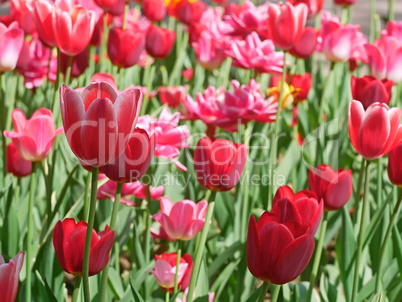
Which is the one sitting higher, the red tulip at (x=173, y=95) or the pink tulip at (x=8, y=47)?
the pink tulip at (x=8, y=47)

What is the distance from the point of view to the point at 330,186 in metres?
0.99

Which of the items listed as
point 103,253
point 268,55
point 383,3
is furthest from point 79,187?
point 383,3

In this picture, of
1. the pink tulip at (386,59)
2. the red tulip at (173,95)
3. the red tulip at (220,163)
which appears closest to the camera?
the red tulip at (220,163)

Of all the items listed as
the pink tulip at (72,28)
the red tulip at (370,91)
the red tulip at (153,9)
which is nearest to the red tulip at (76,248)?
the pink tulip at (72,28)

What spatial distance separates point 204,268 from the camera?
3.75ft

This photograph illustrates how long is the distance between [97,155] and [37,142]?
38cm

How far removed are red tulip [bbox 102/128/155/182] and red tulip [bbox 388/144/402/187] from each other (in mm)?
416

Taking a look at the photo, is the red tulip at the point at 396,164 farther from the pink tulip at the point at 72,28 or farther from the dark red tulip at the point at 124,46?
the dark red tulip at the point at 124,46

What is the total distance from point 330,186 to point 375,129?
13 centimetres

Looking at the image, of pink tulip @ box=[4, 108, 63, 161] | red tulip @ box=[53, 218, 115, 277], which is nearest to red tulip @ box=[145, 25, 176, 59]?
pink tulip @ box=[4, 108, 63, 161]

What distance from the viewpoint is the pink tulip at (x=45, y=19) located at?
122 centimetres

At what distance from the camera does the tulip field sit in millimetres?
704

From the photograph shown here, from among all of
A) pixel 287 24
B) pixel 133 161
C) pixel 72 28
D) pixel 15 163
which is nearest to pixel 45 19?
pixel 72 28

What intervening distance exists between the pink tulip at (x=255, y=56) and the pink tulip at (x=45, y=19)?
549 mm
